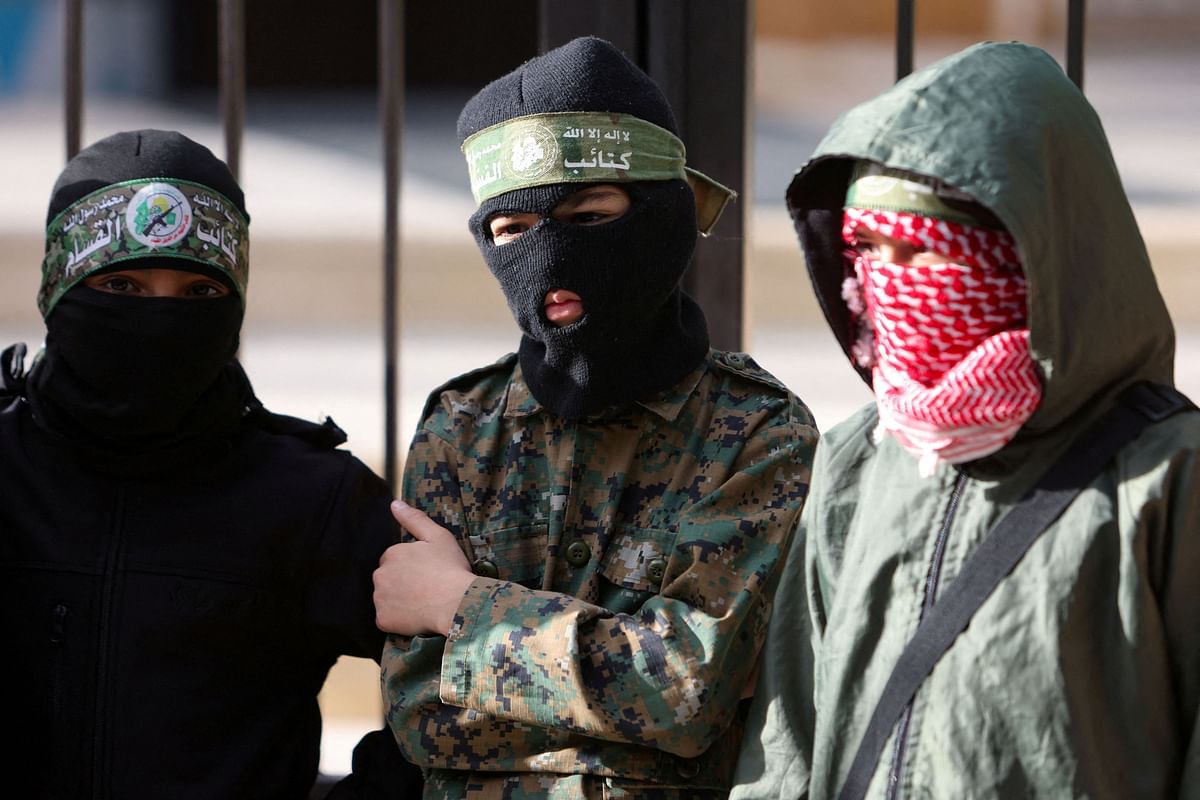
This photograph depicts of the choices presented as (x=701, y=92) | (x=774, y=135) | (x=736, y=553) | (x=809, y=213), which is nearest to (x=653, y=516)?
(x=736, y=553)

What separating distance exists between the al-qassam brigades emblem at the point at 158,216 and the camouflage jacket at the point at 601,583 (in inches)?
19.3

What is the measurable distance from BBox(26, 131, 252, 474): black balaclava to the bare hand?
412 mm

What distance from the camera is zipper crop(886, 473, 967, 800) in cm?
185

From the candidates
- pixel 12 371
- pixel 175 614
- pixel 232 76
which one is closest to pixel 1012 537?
pixel 175 614

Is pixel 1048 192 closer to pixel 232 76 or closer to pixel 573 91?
pixel 573 91

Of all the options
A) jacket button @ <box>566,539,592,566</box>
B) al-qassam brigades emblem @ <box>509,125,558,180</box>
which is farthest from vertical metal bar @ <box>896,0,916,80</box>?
jacket button @ <box>566,539,592,566</box>

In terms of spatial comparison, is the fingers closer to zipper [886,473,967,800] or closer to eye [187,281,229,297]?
eye [187,281,229,297]

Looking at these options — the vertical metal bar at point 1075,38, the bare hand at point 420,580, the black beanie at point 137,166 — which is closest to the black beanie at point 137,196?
the black beanie at point 137,166

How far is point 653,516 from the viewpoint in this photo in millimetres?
2314

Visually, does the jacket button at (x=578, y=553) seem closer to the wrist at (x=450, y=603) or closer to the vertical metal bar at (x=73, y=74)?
the wrist at (x=450, y=603)

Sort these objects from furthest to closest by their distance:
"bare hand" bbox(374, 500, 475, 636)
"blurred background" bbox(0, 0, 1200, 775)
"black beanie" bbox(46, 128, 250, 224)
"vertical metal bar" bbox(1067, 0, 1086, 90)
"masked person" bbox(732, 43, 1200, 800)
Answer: "blurred background" bbox(0, 0, 1200, 775) < "vertical metal bar" bbox(1067, 0, 1086, 90) < "black beanie" bbox(46, 128, 250, 224) < "bare hand" bbox(374, 500, 475, 636) < "masked person" bbox(732, 43, 1200, 800)

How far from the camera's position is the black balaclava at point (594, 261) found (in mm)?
2283

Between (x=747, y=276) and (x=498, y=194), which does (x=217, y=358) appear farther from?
(x=747, y=276)

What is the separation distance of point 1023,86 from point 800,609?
2.47 feet
